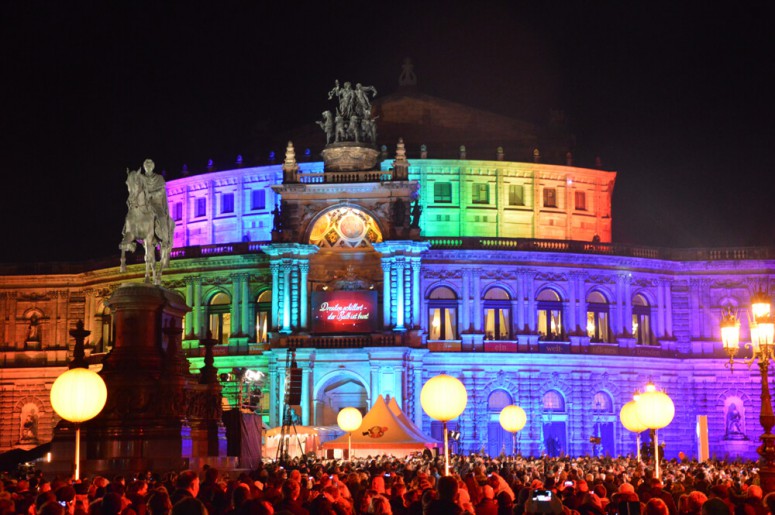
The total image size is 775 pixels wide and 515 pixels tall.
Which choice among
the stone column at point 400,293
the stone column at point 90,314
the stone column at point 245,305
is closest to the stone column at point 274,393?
the stone column at point 245,305

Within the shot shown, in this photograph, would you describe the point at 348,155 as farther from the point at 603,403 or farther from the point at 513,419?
the point at 513,419

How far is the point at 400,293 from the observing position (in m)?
69.6

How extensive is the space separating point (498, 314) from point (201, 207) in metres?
24.8

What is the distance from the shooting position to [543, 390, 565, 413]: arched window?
74188 millimetres

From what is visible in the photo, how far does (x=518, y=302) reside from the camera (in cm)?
7462

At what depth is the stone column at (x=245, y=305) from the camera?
75375mm

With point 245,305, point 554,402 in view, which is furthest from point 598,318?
point 245,305

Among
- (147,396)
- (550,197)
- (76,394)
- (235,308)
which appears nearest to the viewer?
(76,394)

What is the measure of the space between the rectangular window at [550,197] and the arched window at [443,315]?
14523 mm

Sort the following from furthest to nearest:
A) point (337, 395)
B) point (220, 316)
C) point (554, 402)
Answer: point (220, 316) → point (554, 402) → point (337, 395)

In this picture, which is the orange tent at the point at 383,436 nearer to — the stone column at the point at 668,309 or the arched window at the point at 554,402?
the arched window at the point at 554,402

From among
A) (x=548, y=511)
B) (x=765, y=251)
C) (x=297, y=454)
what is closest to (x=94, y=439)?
(x=548, y=511)

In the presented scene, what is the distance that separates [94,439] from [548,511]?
833 inches

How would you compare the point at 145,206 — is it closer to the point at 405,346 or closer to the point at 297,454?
the point at 297,454
